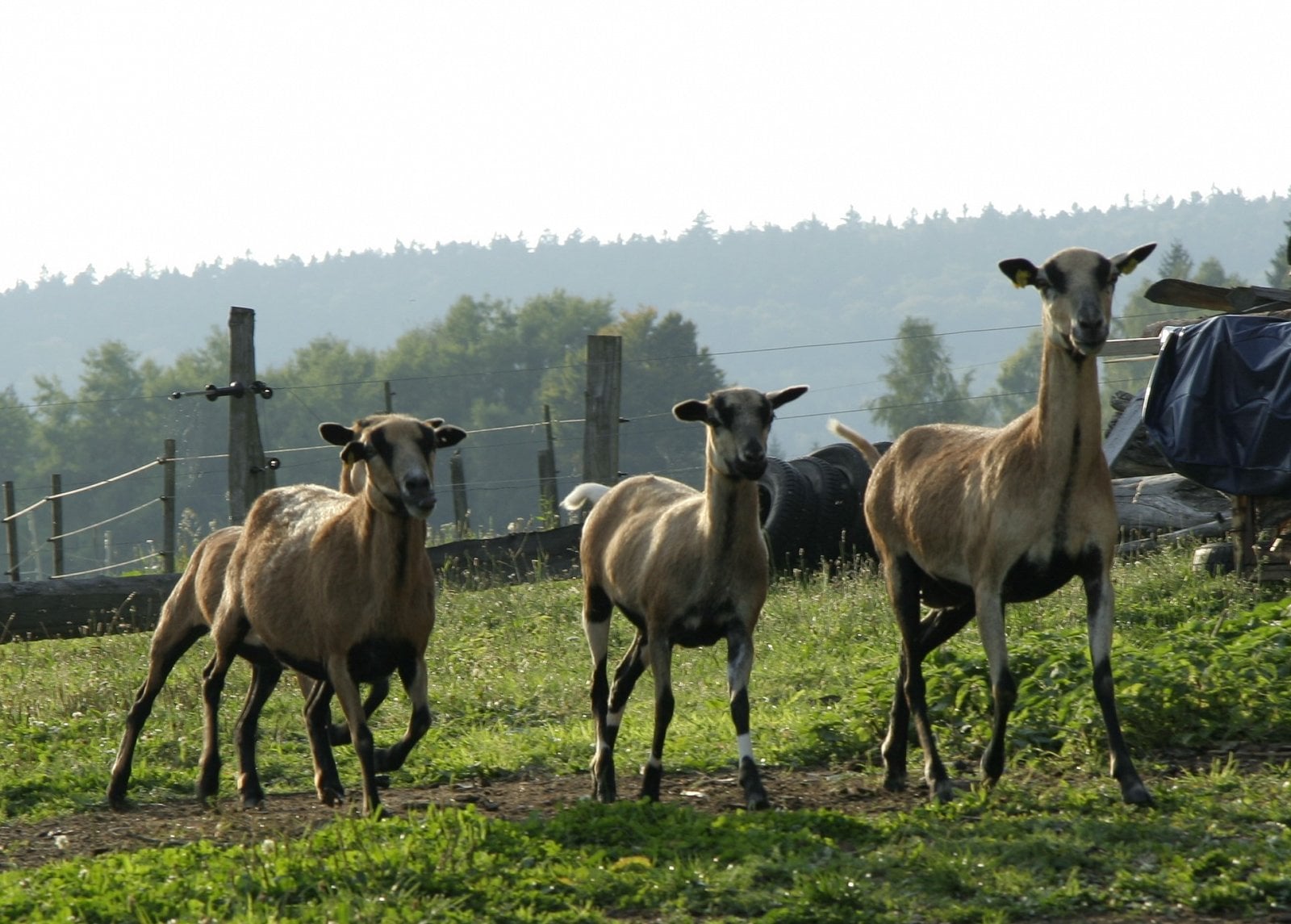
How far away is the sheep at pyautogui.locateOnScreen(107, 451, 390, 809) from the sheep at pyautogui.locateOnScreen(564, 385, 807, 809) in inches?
60.1

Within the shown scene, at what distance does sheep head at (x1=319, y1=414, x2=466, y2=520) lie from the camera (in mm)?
7574

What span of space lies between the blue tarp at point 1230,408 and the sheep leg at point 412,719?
760cm

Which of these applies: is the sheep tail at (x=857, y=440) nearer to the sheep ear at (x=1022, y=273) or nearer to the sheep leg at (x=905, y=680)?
the sheep leg at (x=905, y=680)

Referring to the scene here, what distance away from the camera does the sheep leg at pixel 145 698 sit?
29.2 feet

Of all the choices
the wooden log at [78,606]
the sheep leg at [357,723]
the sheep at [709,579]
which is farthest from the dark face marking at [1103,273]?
the wooden log at [78,606]

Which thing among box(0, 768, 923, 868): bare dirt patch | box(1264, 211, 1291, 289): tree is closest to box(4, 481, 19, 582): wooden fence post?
box(0, 768, 923, 868): bare dirt patch

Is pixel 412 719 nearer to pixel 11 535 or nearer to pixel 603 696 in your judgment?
pixel 603 696

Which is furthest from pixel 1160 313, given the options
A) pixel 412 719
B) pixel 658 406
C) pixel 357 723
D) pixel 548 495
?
pixel 357 723

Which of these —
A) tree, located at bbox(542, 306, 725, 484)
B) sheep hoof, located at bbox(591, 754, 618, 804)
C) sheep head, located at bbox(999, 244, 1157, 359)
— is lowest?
tree, located at bbox(542, 306, 725, 484)

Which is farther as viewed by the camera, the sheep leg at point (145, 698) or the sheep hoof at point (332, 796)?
the sheep leg at point (145, 698)

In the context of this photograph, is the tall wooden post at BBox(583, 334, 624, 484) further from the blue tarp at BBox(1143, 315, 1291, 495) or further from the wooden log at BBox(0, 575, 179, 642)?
the blue tarp at BBox(1143, 315, 1291, 495)

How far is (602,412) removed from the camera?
17750 mm

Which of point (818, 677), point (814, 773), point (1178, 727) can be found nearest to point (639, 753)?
point (814, 773)

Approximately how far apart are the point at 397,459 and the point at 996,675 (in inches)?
122
